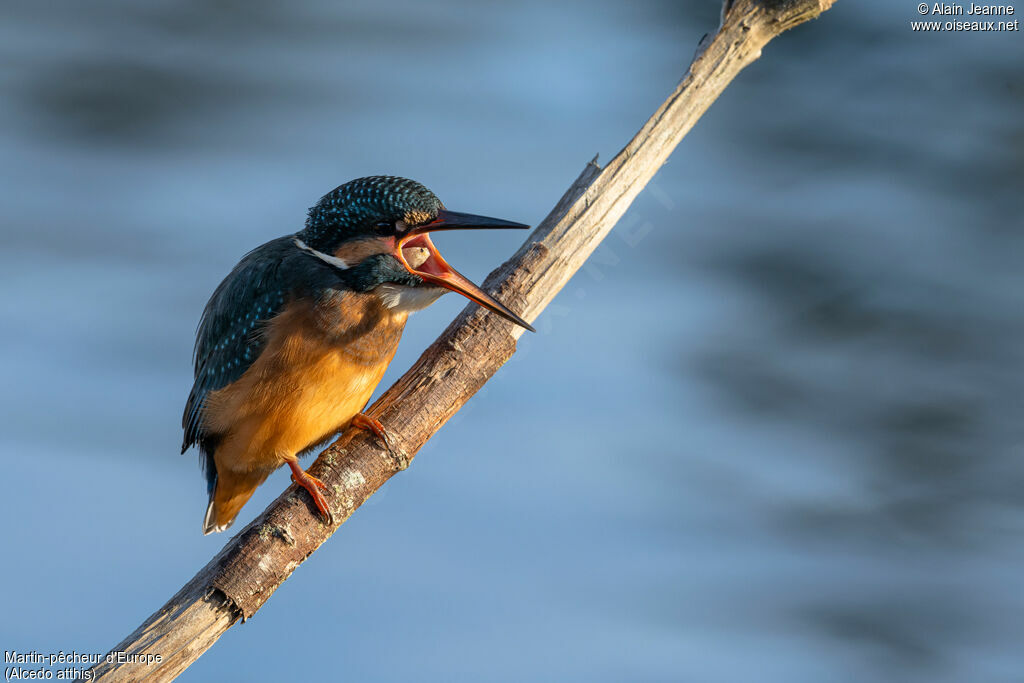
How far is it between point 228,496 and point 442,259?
84 centimetres

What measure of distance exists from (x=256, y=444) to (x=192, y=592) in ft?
1.69

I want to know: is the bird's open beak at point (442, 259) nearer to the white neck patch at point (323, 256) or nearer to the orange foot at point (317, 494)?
the white neck patch at point (323, 256)

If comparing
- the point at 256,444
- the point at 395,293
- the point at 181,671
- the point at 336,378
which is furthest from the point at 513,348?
the point at 181,671

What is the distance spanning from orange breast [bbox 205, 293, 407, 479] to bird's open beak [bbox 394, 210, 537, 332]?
12 cm

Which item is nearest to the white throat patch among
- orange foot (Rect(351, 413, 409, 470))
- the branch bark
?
the branch bark

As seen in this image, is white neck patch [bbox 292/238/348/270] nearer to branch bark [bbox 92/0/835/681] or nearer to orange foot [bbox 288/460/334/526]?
branch bark [bbox 92/0/835/681]

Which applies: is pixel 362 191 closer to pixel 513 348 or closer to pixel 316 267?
pixel 316 267

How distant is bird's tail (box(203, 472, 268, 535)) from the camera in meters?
2.07

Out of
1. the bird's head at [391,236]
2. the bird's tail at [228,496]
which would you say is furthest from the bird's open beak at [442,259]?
the bird's tail at [228,496]

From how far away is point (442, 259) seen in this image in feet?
5.72

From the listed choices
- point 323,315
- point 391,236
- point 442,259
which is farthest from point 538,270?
point 323,315

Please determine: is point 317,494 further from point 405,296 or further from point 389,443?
point 405,296

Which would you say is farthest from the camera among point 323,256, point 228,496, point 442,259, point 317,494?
point 228,496

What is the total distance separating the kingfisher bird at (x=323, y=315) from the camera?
175 centimetres
